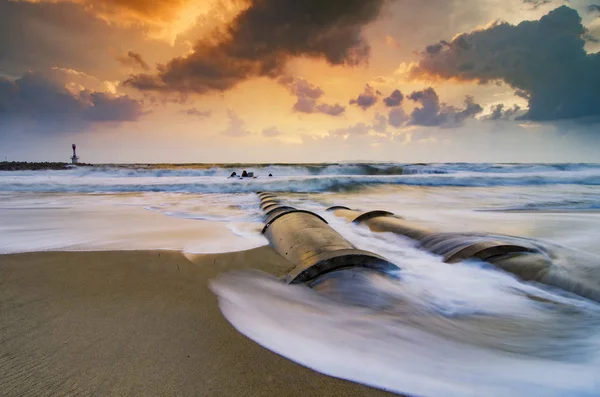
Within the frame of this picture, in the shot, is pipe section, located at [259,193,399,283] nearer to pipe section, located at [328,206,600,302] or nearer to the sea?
the sea

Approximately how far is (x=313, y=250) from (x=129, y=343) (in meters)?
1.62

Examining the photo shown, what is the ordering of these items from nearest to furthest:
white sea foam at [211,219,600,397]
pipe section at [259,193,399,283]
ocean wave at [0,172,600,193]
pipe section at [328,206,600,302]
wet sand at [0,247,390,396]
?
wet sand at [0,247,390,396], white sea foam at [211,219,600,397], pipe section at [259,193,399,283], pipe section at [328,206,600,302], ocean wave at [0,172,600,193]

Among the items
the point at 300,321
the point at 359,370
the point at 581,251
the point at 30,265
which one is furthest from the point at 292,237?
the point at 581,251

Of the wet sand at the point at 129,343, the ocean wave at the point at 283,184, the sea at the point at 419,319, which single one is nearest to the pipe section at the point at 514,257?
the sea at the point at 419,319

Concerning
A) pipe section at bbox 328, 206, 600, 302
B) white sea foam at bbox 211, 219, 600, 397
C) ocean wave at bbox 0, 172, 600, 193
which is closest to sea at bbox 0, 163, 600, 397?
white sea foam at bbox 211, 219, 600, 397

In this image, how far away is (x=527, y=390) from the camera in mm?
1406

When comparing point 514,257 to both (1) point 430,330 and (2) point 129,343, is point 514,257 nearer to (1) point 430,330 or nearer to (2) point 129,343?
(1) point 430,330

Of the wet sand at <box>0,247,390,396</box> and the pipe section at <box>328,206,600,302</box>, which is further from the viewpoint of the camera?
the pipe section at <box>328,206,600,302</box>

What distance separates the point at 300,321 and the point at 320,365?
483mm

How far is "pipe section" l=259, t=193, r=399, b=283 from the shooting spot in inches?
102

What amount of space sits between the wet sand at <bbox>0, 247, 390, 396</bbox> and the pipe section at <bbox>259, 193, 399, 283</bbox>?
78 cm

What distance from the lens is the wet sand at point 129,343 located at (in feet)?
4.43

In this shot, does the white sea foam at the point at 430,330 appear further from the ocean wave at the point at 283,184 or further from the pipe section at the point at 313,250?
the ocean wave at the point at 283,184

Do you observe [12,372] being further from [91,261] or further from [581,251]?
[581,251]
